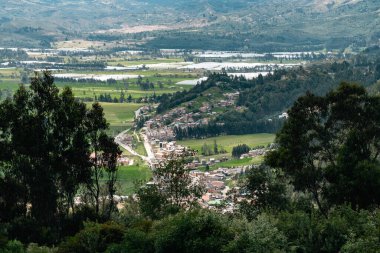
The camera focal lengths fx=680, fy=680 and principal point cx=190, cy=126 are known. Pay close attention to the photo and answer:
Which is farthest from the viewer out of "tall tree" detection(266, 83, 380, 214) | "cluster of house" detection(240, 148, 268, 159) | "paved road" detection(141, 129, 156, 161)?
"paved road" detection(141, 129, 156, 161)

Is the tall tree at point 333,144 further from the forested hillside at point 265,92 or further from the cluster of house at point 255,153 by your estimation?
the forested hillside at point 265,92

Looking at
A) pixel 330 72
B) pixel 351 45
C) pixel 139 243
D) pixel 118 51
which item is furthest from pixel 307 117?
pixel 118 51

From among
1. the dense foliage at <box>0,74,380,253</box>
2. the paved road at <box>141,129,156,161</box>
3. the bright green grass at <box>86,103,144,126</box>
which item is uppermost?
the dense foliage at <box>0,74,380,253</box>

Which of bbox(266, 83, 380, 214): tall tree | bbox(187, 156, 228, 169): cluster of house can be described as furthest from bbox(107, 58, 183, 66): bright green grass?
bbox(266, 83, 380, 214): tall tree

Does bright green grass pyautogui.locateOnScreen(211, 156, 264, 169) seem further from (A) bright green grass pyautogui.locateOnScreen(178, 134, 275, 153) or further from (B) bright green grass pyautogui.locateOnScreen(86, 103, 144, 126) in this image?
(B) bright green grass pyautogui.locateOnScreen(86, 103, 144, 126)

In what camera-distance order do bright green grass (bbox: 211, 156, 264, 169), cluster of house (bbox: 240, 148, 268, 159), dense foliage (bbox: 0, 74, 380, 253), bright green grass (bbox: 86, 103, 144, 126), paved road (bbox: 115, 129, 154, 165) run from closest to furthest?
dense foliage (bbox: 0, 74, 380, 253), bright green grass (bbox: 211, 156, 264, 169), paved road (bbox: 115, 129, 154, 165), cluster of house (bbox: 240, 148, 268, 159), bright green grass (bbox: 86, 103, 144, 126)

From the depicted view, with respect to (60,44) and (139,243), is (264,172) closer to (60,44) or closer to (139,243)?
(139,243)

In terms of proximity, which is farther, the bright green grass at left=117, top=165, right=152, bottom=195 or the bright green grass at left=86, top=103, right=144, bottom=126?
the bright green grass at left=86, top=103, right=144, bottom=126

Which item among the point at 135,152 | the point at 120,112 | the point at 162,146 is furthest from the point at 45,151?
the point at 120,112
